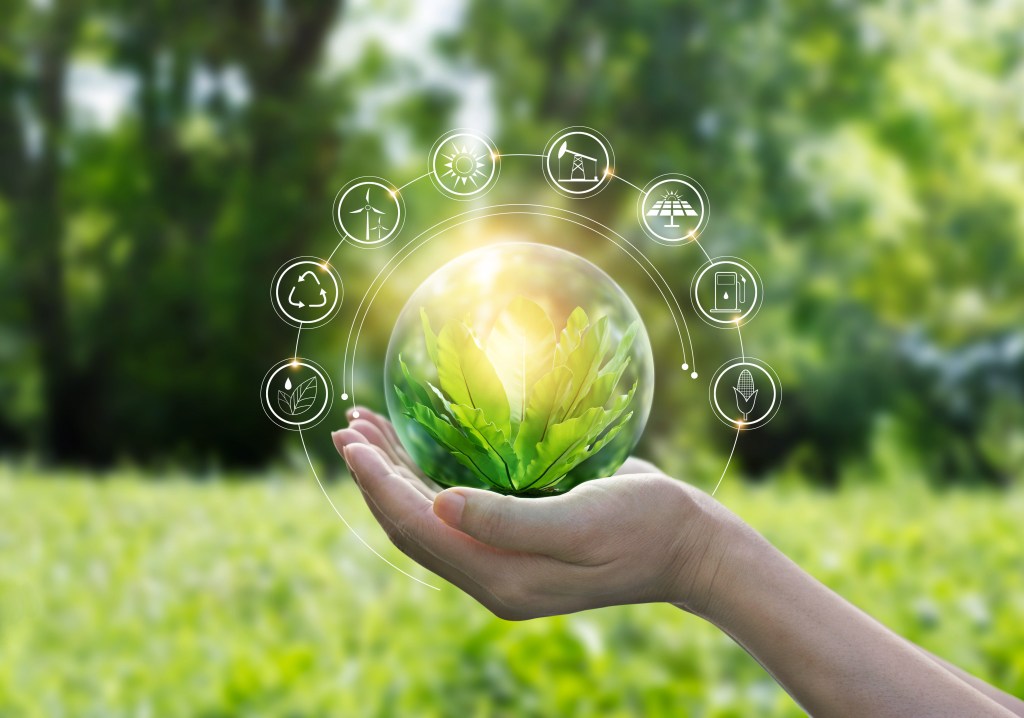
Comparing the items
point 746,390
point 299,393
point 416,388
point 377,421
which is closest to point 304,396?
point 299,393

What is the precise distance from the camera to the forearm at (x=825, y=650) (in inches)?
50.4

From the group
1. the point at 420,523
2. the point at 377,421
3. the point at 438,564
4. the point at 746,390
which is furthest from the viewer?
the point at 746,390

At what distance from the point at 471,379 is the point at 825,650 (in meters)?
0.61

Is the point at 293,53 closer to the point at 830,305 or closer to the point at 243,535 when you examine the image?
the point at 830,305

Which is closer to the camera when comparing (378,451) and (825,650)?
(825,650)

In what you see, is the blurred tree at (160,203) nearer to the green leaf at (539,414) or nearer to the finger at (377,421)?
the finger at (377,421)

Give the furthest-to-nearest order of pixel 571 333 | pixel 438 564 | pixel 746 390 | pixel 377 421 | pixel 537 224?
pixel 537 224 → pixel 746 390 → pixel 377 421 → pixel 571 333 → pixel 438 564

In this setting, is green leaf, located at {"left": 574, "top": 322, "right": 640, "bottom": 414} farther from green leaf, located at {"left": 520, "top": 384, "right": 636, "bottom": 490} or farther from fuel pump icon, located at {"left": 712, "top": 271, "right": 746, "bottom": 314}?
fuel pump icon, located at {"left": 712, "top": 271, "right": 746, "bottom": 314}

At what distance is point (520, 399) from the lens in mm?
1568

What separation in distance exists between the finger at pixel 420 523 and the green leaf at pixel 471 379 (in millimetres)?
156

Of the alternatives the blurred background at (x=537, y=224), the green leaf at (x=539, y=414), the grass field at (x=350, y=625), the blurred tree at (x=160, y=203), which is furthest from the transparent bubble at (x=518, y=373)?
the blurred tree at (x=160, y=203)

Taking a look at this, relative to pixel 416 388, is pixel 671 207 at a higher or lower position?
higher

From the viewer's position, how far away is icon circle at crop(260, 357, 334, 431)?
208cm

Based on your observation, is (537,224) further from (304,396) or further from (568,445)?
(568,445)
